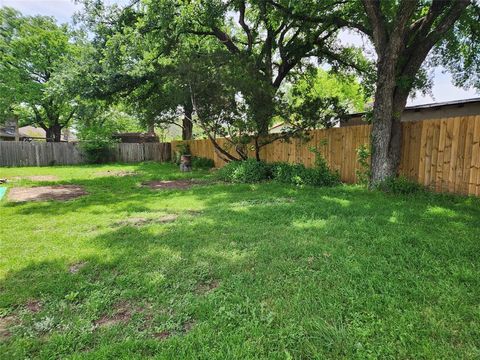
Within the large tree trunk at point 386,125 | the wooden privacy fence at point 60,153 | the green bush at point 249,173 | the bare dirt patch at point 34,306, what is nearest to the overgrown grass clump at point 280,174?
the green bush at point 249,173

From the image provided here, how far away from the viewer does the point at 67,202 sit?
20.1 feet

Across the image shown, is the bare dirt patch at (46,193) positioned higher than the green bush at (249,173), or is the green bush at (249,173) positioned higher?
the green bush at (249,173)

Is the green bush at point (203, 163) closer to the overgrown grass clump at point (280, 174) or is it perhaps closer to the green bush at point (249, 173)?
the overgrown grass clump at point (280, 174)

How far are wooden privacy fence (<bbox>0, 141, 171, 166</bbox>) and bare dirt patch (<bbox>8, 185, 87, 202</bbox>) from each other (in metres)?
9.50

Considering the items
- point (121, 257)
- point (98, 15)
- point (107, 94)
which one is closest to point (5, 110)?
point (107, 94)

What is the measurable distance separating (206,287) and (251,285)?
393 millimetres

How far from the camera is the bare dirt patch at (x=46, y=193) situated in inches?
259

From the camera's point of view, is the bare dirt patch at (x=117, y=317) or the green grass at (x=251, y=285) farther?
the bare dirt patch at (x=117, y=317)

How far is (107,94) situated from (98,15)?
2.90m

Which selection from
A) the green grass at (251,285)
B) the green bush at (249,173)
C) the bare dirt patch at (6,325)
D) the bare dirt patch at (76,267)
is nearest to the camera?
the green grass at (251,285)

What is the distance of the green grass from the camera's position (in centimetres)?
176

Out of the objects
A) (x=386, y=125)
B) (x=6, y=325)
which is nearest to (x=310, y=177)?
(x=386, y=125)

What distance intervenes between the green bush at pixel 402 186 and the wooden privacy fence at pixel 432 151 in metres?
0.36

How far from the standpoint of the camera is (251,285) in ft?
8.02
